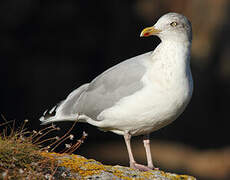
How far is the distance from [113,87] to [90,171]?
147 cm

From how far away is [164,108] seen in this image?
4289 millimetres

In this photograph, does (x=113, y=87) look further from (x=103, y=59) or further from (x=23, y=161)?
(x=103, y=59)

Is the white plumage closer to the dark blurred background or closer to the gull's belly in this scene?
the gull's belly

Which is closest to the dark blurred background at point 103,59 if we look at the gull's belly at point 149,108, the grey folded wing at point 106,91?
the grey folded wing at point 106,91

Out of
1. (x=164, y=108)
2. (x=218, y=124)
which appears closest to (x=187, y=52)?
(x=164, y=108)

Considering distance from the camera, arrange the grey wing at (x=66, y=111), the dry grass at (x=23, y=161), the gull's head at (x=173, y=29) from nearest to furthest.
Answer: the dry grass at (x=23, y=161)
the gull's head at (x=173, y=29)
the grey wing at (x=66, y=111)

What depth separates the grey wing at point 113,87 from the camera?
179 inches

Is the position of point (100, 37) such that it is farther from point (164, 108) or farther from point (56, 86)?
point (164, 108)

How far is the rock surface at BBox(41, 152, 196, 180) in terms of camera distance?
3.34 metres

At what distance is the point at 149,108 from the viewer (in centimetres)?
431

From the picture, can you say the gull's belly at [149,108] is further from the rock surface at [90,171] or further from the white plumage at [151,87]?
the rock surface at [90,171]

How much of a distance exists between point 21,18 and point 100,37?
7.99 ft

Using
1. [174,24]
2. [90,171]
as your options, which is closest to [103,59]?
[174,24]

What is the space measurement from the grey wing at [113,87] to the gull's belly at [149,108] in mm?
115
